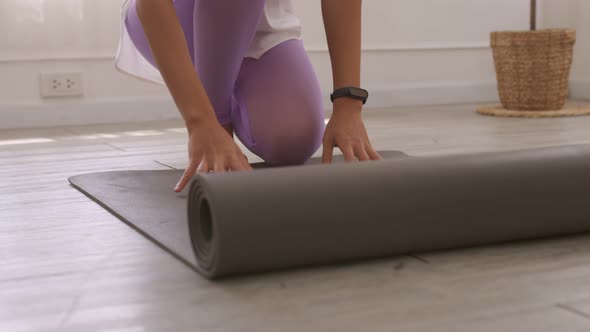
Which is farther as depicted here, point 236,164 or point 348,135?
point 348,135

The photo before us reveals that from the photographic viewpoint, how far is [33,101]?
131 inches

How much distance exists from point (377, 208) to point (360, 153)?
1.52 ft

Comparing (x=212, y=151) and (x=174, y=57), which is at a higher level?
(x=174, y=57)

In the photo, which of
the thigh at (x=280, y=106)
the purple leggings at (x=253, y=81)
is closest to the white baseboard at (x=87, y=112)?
the purple leggings at (x=253, y=81)

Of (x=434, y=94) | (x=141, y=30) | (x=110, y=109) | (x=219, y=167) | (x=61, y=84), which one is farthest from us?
(x=434, y=94)

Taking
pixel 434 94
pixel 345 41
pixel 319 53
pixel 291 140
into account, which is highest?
pixel 345 41

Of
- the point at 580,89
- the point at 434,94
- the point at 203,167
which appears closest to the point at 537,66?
the point at 434,94

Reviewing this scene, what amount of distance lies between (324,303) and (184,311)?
0.50 feet

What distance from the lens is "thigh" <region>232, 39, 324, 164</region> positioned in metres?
1.79

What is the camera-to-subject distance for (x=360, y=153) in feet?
4.84

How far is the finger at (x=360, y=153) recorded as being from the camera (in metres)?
1.47

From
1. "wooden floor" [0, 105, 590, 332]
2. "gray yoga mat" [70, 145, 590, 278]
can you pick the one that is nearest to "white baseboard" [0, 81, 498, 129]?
"wooden floor" [0, 105, 590, 332]

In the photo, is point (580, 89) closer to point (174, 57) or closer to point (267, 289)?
point (174, 57)

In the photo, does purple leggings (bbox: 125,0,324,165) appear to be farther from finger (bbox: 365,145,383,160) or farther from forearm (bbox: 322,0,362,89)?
finger (bbox: 365,145,383,160)
